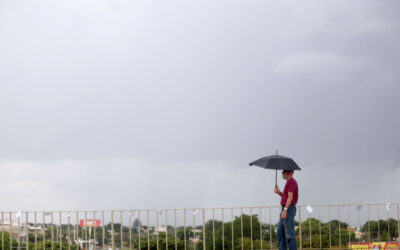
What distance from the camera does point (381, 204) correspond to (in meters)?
11.5

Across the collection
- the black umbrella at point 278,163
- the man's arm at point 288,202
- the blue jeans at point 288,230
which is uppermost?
the black umbrella at point 278,163

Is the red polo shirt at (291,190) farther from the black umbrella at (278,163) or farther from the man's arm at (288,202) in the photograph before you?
the black umbrella at (278,163)

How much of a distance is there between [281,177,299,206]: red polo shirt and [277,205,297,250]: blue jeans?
161 mm

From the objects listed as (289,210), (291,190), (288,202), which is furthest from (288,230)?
(291,190)

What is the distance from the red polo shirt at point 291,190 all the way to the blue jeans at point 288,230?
0.16 m

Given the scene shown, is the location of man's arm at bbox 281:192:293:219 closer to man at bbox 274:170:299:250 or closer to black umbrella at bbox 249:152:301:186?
man at bbox 274:170:299:250

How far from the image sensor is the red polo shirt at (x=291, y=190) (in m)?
A: 9.39

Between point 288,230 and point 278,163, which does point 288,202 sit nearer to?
point 288,230

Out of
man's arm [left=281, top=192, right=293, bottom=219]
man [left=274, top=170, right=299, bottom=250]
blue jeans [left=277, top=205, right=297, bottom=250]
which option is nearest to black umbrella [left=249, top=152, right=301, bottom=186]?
man [left=274, top=170, right=299, bottom=250]

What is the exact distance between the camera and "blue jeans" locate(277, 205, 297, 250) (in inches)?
371

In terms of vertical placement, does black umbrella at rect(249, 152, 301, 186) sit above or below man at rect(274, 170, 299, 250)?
above

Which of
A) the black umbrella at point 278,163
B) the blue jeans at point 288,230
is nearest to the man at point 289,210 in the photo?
the blue jeans at point 288,230

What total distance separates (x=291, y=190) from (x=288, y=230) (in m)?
0.78

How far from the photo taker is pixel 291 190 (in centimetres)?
937
